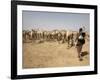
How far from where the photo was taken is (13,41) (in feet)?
5.65

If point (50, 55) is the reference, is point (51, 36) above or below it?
above

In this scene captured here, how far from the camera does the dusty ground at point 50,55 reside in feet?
5.87

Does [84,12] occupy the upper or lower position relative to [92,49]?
upper

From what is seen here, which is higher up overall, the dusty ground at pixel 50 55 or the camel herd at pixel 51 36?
the camel herd at pixel 51 36

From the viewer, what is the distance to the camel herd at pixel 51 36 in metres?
1.80

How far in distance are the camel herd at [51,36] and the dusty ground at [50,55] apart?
38 mm

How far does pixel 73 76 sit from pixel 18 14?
0.78 metres

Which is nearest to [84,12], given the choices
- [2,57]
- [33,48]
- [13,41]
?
[33,48]

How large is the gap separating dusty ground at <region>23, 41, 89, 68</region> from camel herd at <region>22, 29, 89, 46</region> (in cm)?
4

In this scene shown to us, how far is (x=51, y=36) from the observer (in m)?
1.87

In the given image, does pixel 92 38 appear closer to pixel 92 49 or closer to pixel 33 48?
pixel 92 49

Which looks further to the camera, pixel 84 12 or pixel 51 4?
pixel 84 12

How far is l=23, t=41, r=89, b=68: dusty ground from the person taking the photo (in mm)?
1790

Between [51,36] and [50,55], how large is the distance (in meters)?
0.18
